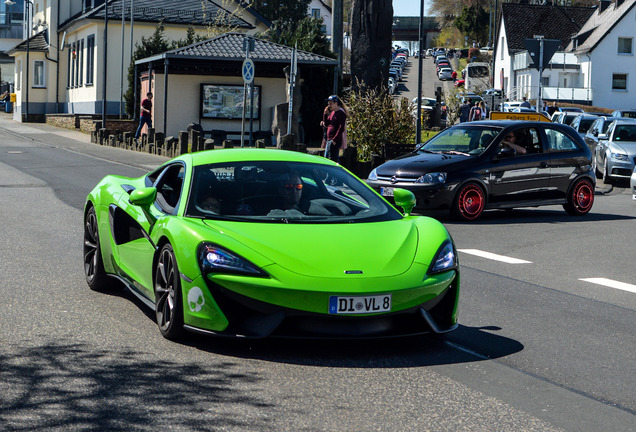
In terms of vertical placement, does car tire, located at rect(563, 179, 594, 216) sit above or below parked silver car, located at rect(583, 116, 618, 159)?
below

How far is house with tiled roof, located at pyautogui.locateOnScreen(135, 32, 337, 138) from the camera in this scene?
37875 millimetres

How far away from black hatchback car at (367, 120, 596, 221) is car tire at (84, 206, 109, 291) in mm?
7193

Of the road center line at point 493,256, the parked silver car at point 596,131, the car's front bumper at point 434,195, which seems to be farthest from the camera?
the parked silver car at point 596,131

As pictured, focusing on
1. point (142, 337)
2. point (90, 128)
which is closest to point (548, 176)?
point (142, 337)

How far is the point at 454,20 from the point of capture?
128 meters

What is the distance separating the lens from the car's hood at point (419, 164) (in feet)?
49.9

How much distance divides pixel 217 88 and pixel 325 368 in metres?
33.9

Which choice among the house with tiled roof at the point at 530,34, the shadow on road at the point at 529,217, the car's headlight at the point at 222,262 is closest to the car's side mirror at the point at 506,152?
the shadow on road at the point at 529,217

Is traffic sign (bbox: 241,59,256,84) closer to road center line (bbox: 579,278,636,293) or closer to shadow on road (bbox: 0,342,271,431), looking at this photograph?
road center line (bbox: 579,278,636,293)

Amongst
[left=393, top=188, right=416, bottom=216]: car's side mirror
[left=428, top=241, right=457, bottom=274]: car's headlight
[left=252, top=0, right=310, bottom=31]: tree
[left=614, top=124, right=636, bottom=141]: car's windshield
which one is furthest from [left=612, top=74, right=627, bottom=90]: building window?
[left=428, top=241, right=457, bottom=274]: car's headlight

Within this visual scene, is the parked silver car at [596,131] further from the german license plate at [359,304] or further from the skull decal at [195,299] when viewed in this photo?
the skull decal at [195,299]

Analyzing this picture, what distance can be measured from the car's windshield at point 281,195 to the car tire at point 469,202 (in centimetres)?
778

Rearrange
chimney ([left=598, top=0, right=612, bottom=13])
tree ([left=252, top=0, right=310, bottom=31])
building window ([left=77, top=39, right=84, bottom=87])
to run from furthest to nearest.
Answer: tree ([left=252, top=0, right=310, bottom=31]) < chimney ([left=598, top=0, right=612, bottom=13]) < building window ([left=77, top=39, right=84, bottom=87])

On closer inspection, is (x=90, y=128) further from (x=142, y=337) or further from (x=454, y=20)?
(x=454, y=20)
